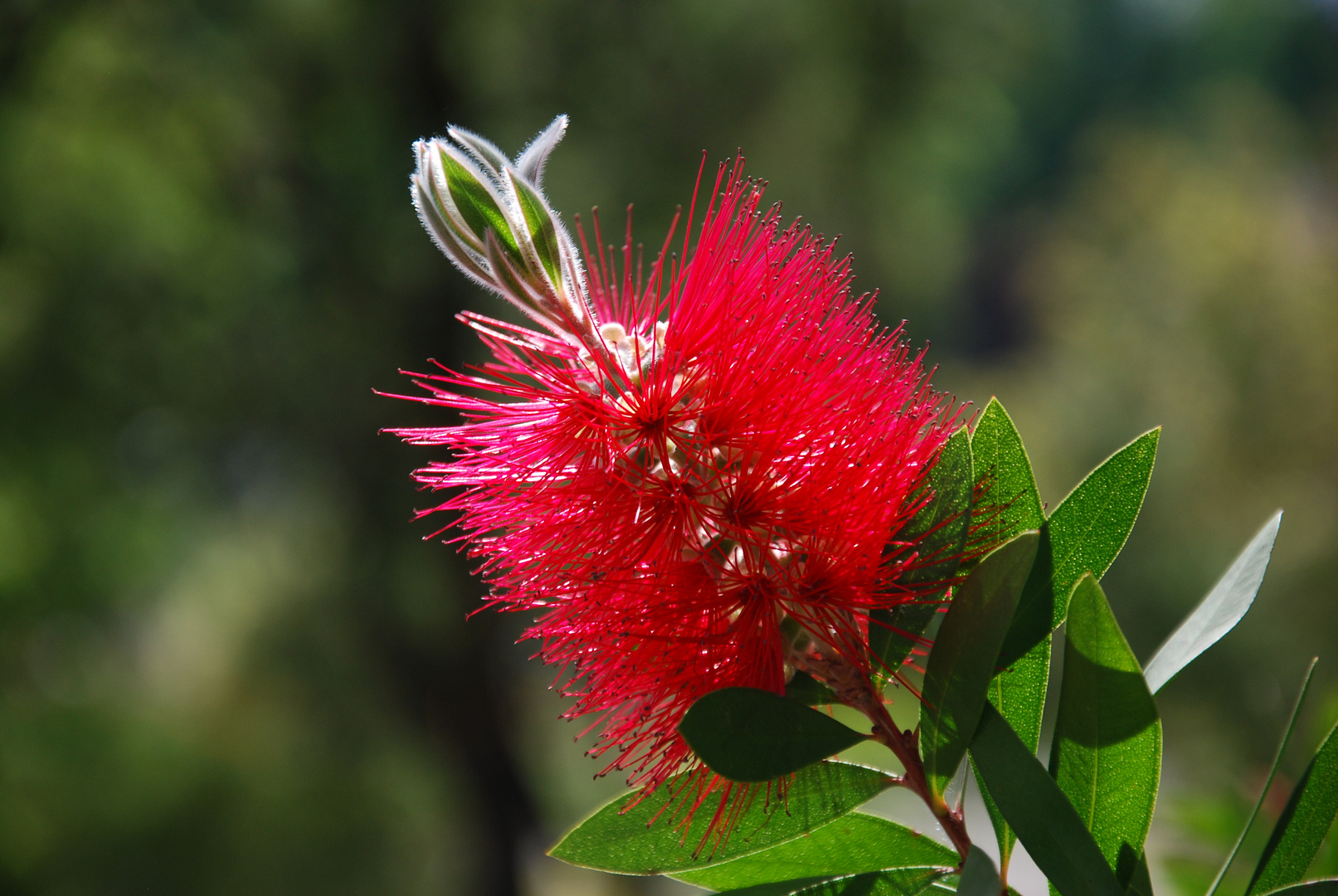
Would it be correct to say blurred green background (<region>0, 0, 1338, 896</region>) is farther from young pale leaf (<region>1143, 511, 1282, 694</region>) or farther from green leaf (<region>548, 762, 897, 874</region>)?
green leaf (<region>548, 762, 897, 874</region>)

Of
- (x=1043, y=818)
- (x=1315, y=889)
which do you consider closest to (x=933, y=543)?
(x=1043, y=818)

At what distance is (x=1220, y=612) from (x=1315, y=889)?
0.56 feet

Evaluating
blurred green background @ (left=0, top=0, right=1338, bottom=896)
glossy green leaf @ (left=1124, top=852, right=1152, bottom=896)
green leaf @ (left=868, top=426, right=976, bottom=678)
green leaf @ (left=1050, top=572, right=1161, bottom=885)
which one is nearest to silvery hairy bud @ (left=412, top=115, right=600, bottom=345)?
green leaf @ (left=868, top=426, right=976, bottom=678)

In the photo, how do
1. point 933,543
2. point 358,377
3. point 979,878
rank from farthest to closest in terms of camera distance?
point 358,377, point 933,543, point 979,878

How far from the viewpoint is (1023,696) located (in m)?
0.72

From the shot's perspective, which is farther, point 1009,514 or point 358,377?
point 358,377

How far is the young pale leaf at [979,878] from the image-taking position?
56 centimetres

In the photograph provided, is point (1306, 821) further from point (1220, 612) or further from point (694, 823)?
point (694, 823)

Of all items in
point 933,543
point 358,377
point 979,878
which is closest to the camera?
point 979,878

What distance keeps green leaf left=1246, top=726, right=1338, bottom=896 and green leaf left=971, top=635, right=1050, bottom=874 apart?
16cm

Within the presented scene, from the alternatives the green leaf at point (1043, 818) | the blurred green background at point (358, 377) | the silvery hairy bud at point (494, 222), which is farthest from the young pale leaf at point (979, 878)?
the blurred green background at point (358, 377)

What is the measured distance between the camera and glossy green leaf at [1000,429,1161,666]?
66 centimetres

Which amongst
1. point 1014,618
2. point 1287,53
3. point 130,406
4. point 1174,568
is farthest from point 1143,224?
point 1287,53

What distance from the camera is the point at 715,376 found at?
667mm
